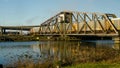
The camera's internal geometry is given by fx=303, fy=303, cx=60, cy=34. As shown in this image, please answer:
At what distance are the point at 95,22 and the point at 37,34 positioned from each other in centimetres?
6390

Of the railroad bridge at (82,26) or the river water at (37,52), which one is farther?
the railroad bridge at (82,26)

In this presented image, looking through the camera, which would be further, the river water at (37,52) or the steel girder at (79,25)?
the steel girder at (79,25)

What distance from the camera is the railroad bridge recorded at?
310 ft

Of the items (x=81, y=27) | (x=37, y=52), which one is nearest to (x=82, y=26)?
(x=81, y=27)

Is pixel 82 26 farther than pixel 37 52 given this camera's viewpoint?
Yes

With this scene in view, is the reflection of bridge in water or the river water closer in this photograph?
the river water

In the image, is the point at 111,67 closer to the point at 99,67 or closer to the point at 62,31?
the point at 99,67

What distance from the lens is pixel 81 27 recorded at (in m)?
114

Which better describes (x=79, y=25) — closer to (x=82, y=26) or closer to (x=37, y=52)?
(x=82, y=26)

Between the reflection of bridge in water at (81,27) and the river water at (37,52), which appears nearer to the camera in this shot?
the river water at (37,52)

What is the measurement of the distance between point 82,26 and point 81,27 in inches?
27.8

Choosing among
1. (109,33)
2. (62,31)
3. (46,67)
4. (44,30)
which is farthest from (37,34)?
(46,67)

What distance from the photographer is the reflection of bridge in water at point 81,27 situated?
94700 mm

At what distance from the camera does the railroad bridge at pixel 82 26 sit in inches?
3725
